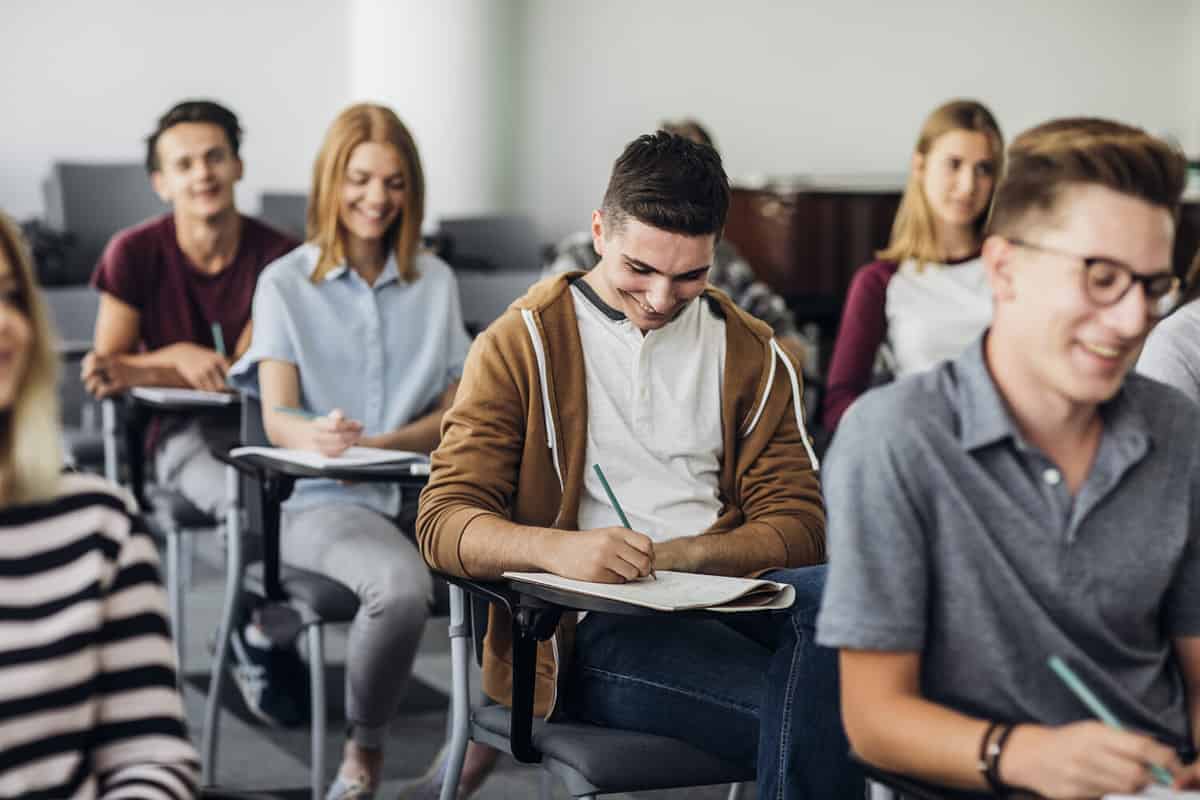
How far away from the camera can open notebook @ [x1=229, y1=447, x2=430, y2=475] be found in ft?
8.37

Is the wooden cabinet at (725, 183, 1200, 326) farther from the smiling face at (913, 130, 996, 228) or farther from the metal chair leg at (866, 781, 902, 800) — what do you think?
the metal chair leg at (866, 781, 902, 800)

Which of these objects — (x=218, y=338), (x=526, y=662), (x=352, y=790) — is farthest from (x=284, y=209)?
(x=526, y=662)

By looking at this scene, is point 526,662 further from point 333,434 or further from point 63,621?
point 333,434

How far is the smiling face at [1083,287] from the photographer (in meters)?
1.39

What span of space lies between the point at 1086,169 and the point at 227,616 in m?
2.00

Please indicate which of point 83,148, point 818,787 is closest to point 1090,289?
point 818,787

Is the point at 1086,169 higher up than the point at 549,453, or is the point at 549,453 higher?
the point at 1086,169

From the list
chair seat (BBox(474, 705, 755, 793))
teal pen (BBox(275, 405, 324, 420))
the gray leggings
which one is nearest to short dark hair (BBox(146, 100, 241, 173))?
teal pen (BBox(275, 405, 324, 420))

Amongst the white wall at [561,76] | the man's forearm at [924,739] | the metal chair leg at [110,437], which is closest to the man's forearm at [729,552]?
the man's forearm at [924,739]

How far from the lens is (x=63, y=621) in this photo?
49.9 inches

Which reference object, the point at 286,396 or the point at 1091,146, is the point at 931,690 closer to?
the point at 1091,146

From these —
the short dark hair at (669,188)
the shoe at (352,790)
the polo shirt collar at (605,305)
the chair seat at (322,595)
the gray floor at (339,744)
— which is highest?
the short dark hair at (669,188)

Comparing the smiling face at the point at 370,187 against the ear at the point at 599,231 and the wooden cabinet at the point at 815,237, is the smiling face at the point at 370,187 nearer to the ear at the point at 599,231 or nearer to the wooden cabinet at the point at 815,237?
the ear at the point at 599,231

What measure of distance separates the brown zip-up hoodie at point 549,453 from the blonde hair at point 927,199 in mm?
1507
